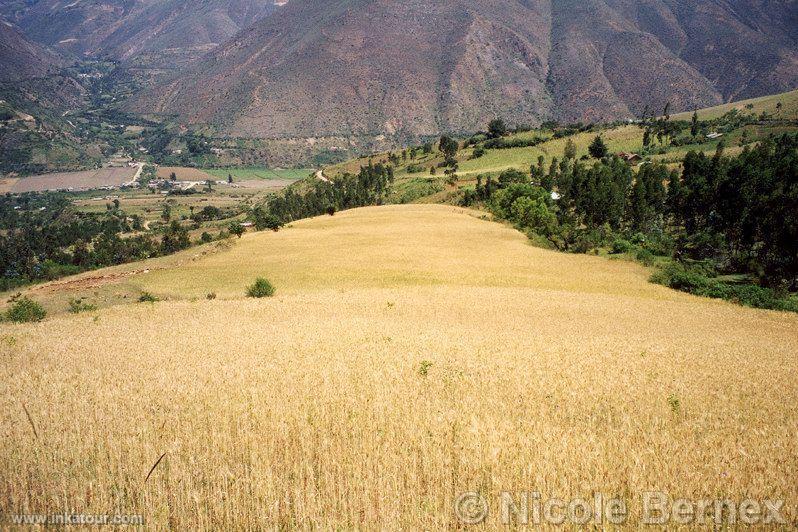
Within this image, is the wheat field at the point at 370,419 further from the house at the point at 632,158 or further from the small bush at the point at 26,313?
the house at the point at 632,158

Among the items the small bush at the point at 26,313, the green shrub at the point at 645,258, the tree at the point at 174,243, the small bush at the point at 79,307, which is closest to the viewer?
the small bush at the point at 26,313

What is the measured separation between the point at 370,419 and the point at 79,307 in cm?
3791

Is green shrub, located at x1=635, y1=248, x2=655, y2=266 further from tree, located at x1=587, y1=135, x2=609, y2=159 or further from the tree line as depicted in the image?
tree, located at x1=587, y1=135, x2=609, y2=159

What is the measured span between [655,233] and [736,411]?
285 feet

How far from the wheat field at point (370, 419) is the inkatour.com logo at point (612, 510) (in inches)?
4.9

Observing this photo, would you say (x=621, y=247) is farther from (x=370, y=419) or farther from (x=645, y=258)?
(x=370, y=419)

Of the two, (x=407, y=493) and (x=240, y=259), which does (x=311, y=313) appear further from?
(x=240, y=259)

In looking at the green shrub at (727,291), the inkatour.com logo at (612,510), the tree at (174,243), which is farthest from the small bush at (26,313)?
the tree at (174,243)

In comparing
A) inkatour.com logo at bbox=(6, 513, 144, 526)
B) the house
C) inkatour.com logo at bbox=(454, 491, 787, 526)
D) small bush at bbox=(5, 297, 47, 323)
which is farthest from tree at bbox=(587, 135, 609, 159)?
inkatour.com logo at bbox=(6, 513, 144, 526)

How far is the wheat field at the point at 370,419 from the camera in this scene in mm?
6391

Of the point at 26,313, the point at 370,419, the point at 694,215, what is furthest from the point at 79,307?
the point at 694,215

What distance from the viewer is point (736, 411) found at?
1077cm

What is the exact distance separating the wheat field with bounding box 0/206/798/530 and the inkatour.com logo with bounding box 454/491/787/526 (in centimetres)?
12

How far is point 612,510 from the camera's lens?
6090 mm
